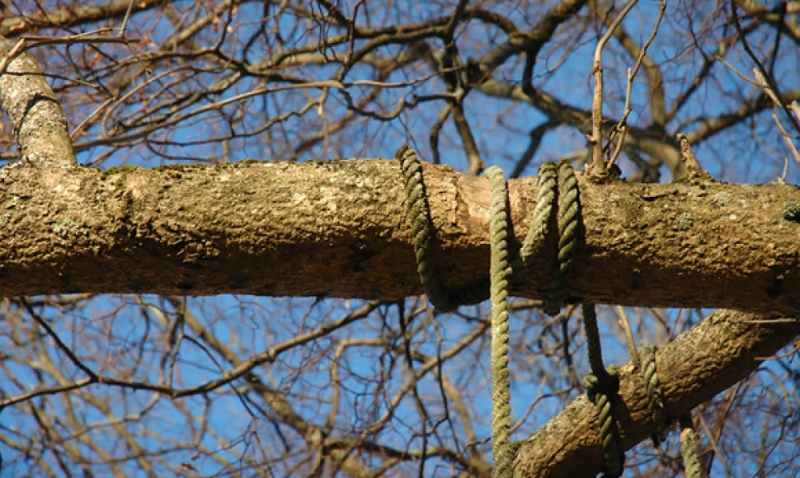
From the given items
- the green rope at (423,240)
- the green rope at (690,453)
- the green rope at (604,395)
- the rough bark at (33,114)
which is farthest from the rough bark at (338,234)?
the green rope at (690,453)

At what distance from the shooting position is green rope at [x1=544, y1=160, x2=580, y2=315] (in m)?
1.52

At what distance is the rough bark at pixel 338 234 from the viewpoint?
1483 mm

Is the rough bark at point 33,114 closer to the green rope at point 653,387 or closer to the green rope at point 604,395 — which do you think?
the green rope at point 604,395

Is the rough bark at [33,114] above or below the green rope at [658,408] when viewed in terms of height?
above

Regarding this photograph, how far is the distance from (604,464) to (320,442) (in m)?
1.61

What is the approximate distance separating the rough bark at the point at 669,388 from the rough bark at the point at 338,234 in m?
0.38

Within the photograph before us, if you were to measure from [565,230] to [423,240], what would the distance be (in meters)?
0.26

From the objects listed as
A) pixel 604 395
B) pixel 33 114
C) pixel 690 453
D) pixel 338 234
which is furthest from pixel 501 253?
pixel 33 114

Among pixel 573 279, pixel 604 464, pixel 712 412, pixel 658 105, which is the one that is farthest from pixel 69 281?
pixel 658 105

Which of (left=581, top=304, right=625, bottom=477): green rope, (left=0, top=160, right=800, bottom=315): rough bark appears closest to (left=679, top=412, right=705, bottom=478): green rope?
(left=581, top=304, right=625, bottom=477): green rope

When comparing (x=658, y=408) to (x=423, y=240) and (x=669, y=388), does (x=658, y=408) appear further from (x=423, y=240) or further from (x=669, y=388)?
(x=423, y=240)

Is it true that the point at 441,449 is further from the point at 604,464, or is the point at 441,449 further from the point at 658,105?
the point at 658,105

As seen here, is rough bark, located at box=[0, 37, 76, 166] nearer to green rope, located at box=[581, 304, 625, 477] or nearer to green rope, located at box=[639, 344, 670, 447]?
green rope, located at box=[581, 304, 625, 477]

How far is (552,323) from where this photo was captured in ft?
12.3
